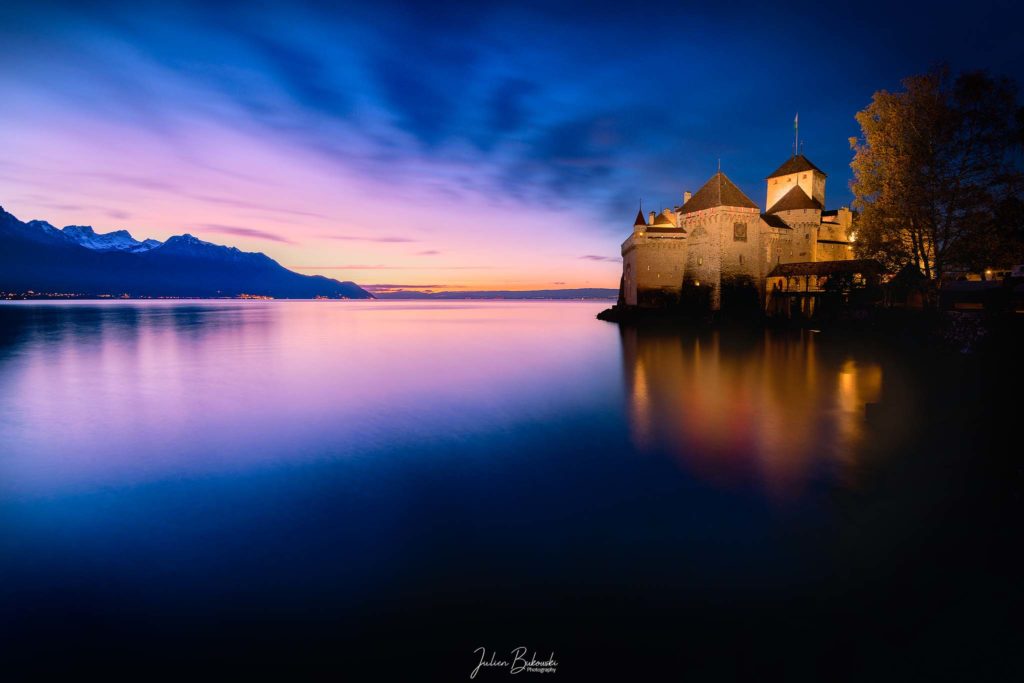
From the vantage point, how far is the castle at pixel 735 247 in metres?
36.0

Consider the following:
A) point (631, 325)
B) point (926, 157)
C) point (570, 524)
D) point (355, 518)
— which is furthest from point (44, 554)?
point (631, 325)

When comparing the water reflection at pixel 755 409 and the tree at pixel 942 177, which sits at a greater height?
the tree at pixel 942 177

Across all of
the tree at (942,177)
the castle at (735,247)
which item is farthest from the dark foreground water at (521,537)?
the castle at (735,247)

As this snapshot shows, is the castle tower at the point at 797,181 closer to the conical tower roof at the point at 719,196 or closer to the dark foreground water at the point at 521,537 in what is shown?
the conical tower roof at the point at 719,196

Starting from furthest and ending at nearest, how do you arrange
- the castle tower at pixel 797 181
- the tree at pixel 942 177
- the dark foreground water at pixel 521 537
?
1. the castle tower at pixel 797 181
2. the tree at pixel 942 177
3. the dark foreground water at pixel 521 537

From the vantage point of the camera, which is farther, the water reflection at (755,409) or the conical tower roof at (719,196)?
the conical tower roof at (719,196)

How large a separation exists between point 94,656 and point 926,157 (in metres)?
27.2

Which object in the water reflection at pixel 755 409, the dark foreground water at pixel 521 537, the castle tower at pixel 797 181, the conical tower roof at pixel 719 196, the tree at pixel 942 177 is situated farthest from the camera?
the castle tower at pixel 797 181

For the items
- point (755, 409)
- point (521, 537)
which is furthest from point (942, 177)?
point (521, 537)

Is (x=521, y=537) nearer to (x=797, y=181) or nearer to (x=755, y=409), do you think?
(x=755, y=409)

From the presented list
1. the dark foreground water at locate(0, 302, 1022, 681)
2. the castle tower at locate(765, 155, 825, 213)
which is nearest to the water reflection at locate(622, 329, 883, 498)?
the dark foreground water at locate(0, 302, 1022, 681)

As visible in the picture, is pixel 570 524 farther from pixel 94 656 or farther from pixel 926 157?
pixel 926 157

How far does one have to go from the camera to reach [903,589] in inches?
186

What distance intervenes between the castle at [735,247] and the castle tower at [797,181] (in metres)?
0.11
